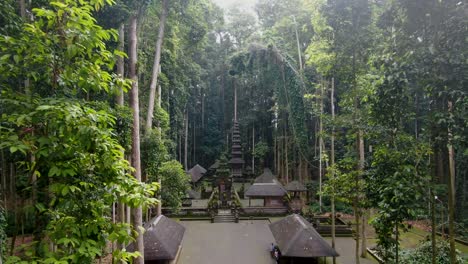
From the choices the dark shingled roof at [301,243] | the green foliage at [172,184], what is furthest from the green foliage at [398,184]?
the green foliage at [172,184]

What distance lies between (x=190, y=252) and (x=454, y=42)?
11229 mm

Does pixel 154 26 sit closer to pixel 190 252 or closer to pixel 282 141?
pixel 190 252

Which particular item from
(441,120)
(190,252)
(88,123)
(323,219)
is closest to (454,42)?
(441,120)

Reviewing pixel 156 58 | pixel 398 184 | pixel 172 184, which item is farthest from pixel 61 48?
pixel 172 184

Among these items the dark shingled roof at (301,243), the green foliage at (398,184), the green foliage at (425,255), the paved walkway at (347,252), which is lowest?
the paved walkway at (347,252)

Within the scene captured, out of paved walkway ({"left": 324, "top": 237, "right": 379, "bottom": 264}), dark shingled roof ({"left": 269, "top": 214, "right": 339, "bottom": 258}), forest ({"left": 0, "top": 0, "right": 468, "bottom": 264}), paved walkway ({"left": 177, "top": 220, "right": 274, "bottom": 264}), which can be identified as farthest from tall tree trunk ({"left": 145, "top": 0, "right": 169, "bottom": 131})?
paved walkway ({"left": 324, "top": 237, "right": 379, "bottom": 264})

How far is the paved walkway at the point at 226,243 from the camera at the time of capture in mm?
11316

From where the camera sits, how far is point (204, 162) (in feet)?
114

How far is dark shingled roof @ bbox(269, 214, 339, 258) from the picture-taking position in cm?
952

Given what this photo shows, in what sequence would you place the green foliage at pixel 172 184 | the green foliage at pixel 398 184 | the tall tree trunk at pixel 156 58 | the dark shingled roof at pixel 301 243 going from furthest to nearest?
1. the green foliage at pixel 172 184
2. the tall tree trunk at pixel 156 58
3. the dark shingled roof at pixel 301 243
4. the green foliage at pixel 398 184

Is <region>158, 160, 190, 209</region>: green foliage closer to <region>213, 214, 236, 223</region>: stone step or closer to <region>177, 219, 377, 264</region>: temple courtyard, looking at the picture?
<region>177, 219, 377, 264</region>: temple courtyard

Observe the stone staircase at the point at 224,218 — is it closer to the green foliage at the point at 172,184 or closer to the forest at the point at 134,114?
the forest at the point at 134,114

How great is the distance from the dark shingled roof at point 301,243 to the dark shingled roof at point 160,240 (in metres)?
3.63

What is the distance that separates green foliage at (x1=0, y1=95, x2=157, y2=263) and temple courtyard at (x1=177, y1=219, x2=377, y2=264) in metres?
9.34
